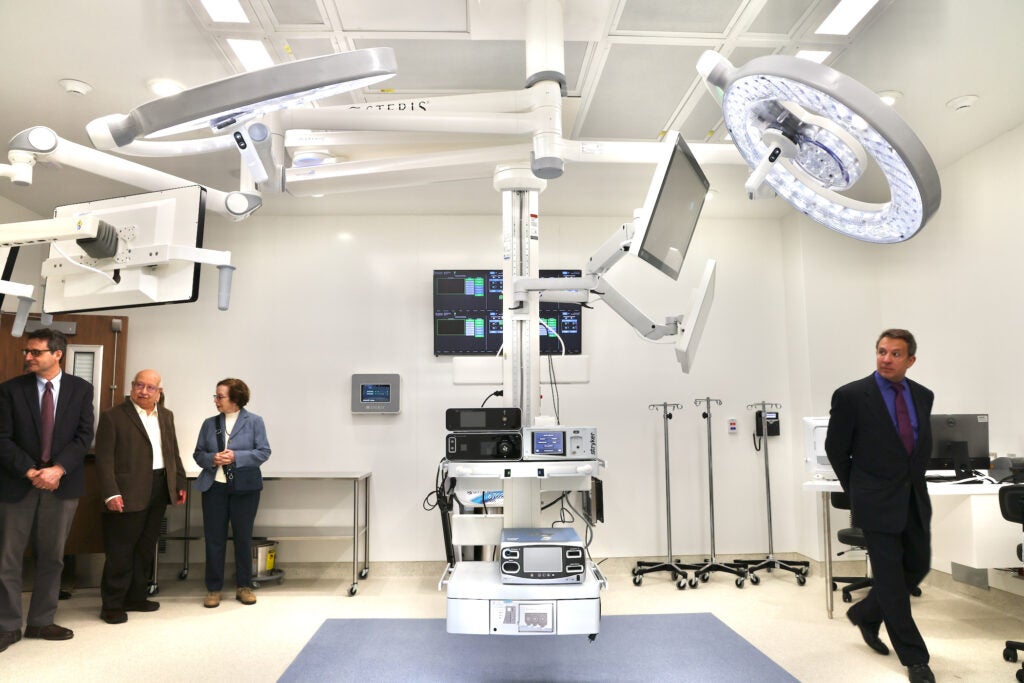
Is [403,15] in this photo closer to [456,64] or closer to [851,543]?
[456,64]

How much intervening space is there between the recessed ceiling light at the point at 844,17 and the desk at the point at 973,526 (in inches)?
93.6

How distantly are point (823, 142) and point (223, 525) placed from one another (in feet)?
14.7

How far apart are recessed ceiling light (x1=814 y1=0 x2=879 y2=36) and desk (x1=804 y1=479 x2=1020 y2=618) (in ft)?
7.80

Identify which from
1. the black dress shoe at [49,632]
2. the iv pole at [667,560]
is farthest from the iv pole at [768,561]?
the black dress shoe at [49,632]

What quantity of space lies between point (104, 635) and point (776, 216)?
5763mm

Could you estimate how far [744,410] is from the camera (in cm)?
579

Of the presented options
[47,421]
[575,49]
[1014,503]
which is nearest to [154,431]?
[47,421]

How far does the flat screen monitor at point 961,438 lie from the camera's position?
165 inches

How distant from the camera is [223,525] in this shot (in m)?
4.59

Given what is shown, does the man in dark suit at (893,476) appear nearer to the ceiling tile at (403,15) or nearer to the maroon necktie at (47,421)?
the ceiling tile at (403,15)

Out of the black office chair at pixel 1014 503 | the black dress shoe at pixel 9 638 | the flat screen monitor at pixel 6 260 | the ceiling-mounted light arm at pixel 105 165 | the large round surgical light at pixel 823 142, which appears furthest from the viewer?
the black dress shoe at pixel 9 638

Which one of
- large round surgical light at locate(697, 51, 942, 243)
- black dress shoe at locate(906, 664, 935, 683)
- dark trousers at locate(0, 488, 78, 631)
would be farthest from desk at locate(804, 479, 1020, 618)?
dark trousers at locate(0, 488, 78, 631)

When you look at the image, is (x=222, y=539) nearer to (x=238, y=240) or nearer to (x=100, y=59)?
(x=238, y=240)

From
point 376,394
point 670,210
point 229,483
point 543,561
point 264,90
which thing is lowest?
point 543,561
